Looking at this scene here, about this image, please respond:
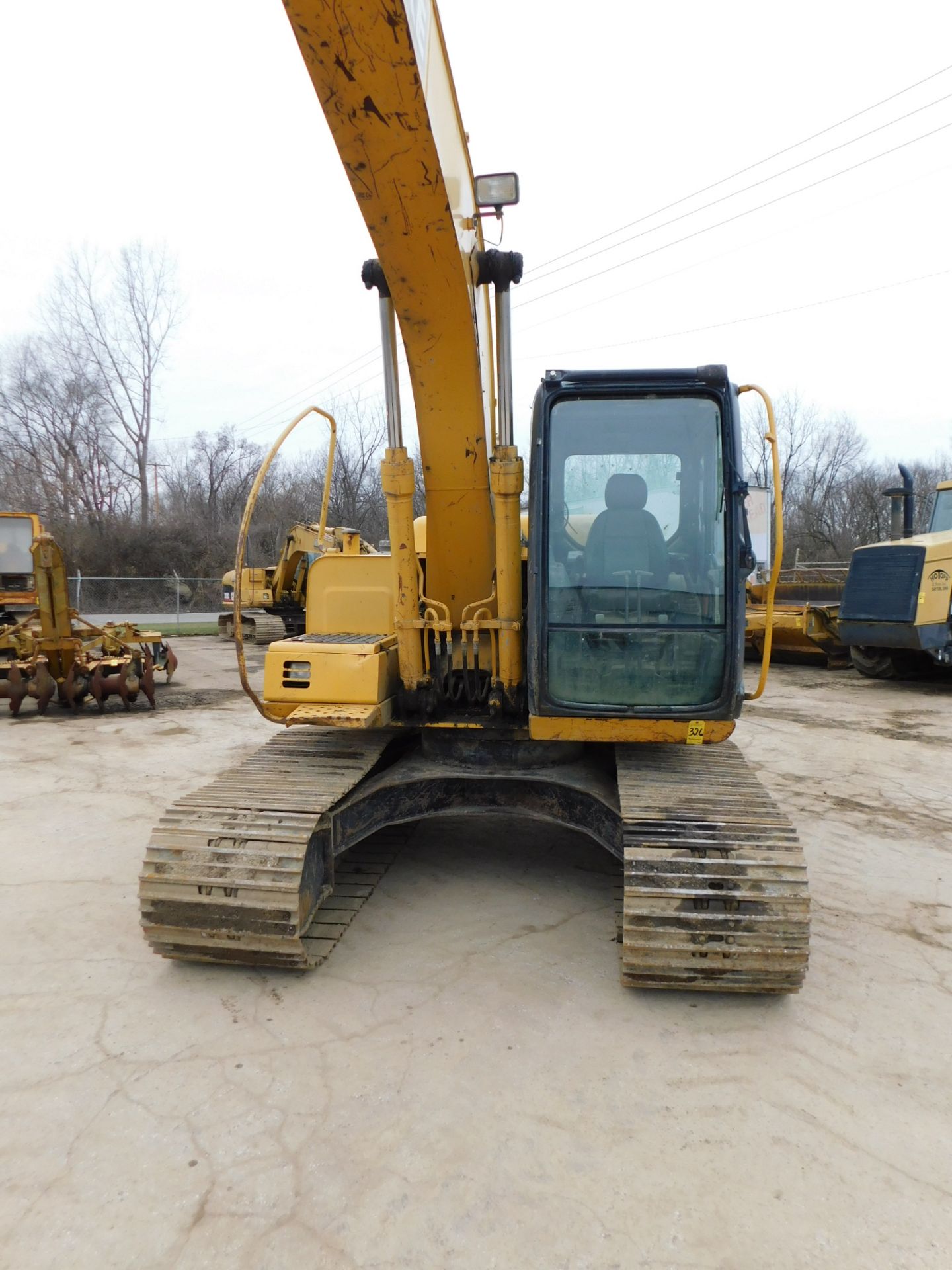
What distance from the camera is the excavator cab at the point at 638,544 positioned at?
361cm

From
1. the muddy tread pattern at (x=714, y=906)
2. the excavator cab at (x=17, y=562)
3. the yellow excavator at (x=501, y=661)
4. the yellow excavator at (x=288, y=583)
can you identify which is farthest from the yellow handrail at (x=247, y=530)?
the yellow excavator at (x=288, y=583)

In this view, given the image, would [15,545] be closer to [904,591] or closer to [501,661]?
[501,661]

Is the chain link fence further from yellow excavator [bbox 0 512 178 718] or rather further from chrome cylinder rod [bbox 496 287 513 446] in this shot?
chrome cylinder rod [bbox 496 287 513 446]

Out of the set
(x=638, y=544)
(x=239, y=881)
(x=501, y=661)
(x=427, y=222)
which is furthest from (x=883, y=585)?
(x=239, y=881)

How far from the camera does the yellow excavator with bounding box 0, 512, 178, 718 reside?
9.04 meters

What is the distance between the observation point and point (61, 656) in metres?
9.44

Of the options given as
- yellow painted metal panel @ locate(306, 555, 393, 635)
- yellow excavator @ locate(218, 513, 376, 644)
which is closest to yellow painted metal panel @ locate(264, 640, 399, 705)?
yellow painted metal panel @ locate(306, 555, 393, 635)

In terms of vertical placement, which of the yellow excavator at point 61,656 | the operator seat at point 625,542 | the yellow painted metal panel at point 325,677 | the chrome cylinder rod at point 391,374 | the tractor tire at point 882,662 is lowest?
the tractor tire at point 882,662

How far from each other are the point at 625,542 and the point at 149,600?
25614 mm

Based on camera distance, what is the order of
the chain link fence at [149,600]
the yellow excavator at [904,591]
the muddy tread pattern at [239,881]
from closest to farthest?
the muddy tread pattern at [239,881] < the yellow excavator at [904,591] < the chain link fence at [149,600]

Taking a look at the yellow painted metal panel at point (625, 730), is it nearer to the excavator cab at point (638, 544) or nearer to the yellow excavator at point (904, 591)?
the excavator cab at point (638, 544)

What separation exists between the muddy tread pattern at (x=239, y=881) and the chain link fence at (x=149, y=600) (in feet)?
65.7

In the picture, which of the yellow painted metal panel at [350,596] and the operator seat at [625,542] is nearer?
the operator seat at [625,542]

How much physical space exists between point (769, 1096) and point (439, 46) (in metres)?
3.61
